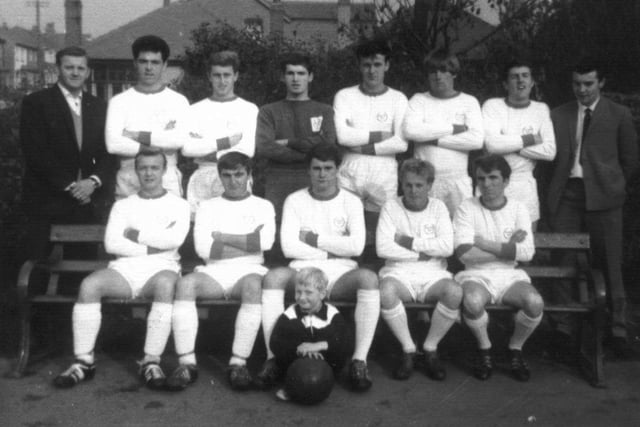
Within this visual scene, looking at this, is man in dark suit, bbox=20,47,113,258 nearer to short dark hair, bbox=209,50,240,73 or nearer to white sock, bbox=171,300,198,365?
short dark hair, bbox=209,50,240,73

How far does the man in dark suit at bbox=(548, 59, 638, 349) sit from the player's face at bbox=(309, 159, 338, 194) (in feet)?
5.57

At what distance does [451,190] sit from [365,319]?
4.28 feet

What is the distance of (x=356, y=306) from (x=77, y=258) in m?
2.26

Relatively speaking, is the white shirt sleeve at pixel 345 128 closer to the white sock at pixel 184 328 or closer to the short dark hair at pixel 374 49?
the short dark hair at pixel 374 49

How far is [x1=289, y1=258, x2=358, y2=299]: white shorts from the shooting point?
5.17 metres

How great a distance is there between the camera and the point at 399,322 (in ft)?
16.6

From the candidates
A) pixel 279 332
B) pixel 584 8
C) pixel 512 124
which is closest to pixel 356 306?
pixel 279 332

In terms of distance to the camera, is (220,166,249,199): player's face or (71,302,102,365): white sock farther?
(220,166,249,199): player's face

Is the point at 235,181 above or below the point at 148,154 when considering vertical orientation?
below

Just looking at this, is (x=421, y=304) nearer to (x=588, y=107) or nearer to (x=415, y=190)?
(x=415, y=190)

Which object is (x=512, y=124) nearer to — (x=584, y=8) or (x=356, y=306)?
(x=356, y=306)

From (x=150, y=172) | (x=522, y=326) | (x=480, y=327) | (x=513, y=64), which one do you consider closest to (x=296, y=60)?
(x=150, y=172)

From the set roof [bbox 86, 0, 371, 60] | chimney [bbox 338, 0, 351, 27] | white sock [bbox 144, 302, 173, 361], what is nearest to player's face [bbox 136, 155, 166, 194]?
white sock [bbox 144, 302, 173, 361]

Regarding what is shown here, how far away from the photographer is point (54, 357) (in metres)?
5.44
